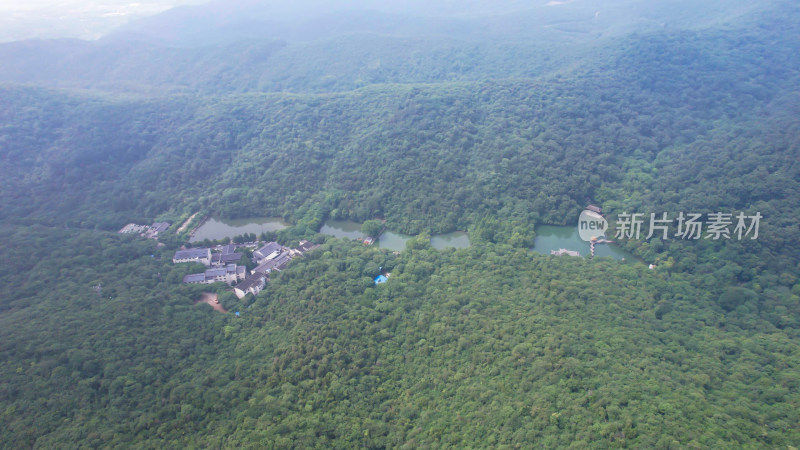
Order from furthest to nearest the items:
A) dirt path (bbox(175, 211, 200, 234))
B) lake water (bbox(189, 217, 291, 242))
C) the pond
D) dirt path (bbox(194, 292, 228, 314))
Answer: lake water (bbox(189, 217, 291, 242)) → dirt path (bbox(175, 211, 200, 234)) → the pond → dirt path (bbox(194, 292, 228, 314))

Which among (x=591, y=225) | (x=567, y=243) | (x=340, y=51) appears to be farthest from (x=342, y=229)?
(x=340, y=51)

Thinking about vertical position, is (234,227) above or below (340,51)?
below

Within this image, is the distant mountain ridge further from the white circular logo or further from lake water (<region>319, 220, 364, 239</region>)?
lake water (<region>319, 220, 364, 239</region>)

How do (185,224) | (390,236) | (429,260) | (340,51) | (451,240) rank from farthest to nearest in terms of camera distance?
(340,51) → (185,224) → (390,236) → (451,240) → (429,260)

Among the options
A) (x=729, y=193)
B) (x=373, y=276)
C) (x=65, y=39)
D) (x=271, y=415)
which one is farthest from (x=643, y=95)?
(x=65, y=39)

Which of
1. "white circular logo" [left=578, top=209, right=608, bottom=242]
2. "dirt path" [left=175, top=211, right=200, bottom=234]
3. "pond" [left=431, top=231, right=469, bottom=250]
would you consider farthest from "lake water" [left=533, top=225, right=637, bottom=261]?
"dirt path" [left=175, top=211, right=200, bottom=234]

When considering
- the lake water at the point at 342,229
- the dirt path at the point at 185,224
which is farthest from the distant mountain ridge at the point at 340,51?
the dirt path at the point at 185,224

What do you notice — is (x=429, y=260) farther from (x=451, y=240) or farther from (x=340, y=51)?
(x=340, y=51)
